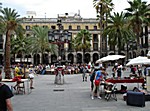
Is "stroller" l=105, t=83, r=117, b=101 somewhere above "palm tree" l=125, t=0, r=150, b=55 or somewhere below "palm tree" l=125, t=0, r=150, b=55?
below

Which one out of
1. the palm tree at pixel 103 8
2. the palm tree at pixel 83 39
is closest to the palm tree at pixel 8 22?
the palm tree at pixel 103 8

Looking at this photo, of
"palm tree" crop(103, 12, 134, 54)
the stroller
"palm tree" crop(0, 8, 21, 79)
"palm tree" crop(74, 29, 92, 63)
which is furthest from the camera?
"palm tree" crop(74, 29, 92, 63)

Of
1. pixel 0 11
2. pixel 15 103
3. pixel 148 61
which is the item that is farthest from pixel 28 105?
pixel 0 11

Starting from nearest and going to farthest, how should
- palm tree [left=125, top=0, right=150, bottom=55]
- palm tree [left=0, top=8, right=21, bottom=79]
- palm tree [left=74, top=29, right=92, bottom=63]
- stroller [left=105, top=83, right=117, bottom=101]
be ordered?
stroller [left=105, top=83, right=117, bottom=101], palm tree [left=0, top=8, right=21, bottom=79], palm tree [left=125, top=0, right=150, bottom=55], palm tree [left=74, top=29, right=92, bottom=63]

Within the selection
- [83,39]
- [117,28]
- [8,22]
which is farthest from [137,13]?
[83,39]

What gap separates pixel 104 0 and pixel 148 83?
33.8 meters

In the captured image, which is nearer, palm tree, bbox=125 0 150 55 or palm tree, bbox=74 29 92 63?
palm tree, bbox=125 0 150 55

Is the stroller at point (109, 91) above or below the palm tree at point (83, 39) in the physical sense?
below

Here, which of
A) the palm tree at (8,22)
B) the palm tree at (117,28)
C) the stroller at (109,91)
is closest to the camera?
the stroller at (109,91)

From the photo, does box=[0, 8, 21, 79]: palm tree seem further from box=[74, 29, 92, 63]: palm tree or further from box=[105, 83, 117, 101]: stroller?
box=[74, 29, 92, 63]: palm tree

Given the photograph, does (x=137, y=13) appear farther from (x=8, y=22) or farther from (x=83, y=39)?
(x=83, y=39)

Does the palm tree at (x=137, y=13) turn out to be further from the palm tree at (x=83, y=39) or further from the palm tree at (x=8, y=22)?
the palm tree at (x=83, y=39)

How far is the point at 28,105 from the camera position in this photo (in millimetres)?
12109

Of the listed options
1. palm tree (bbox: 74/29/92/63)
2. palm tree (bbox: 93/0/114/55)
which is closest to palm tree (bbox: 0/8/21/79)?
palm tree (bbox: 93/0/114/55)
